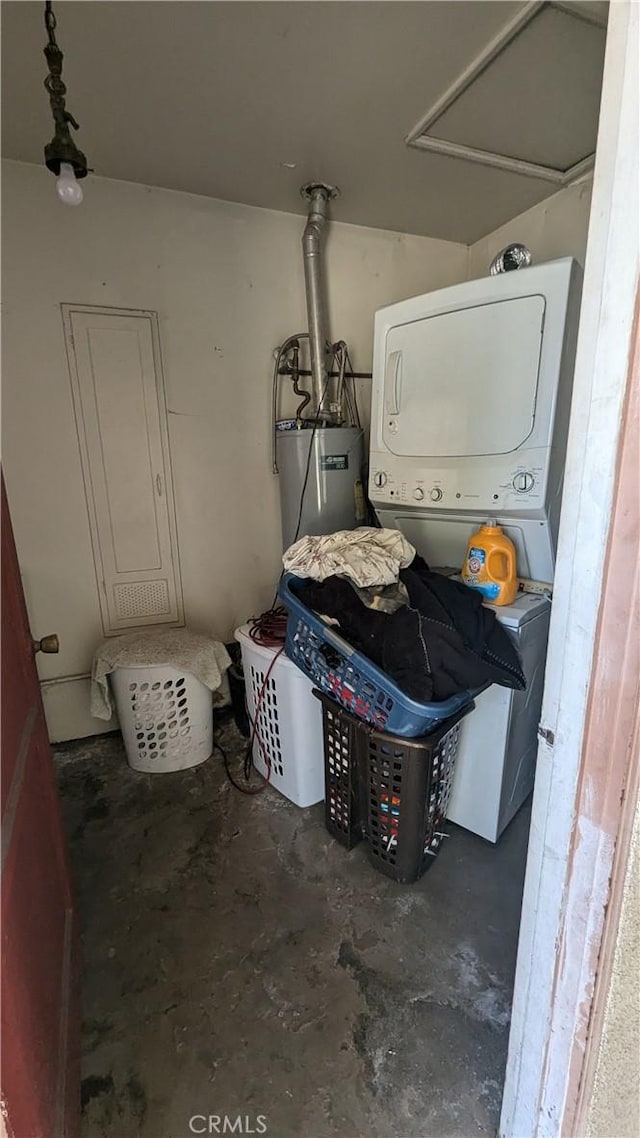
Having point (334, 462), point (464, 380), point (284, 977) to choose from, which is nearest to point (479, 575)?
point (464, 380)

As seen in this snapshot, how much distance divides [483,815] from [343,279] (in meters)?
2.44

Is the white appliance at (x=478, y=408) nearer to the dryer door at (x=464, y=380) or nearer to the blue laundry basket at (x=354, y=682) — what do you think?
the dryer door at (x=464, y=380)

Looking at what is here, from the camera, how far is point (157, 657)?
195cm

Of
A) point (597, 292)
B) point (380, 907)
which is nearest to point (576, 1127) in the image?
point (380, 907)

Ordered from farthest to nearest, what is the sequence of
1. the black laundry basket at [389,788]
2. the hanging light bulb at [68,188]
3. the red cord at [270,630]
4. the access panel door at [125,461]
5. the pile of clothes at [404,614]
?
the access panel door at [125,461]
the red cord at [270,630]
the black laundry basket at [389,788]
the pile of clothes at [404,614]
the hanging light bulb at [68,188]

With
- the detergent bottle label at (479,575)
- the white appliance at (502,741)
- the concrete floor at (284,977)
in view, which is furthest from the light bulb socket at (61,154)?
the concrete floor at (284,977)

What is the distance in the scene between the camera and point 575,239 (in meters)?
2.12

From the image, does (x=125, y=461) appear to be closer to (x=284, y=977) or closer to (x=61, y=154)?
(x=61, y=154)

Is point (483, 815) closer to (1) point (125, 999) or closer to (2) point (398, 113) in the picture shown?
(1) point (125, 999)

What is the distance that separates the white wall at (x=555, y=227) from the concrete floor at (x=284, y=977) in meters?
2.38

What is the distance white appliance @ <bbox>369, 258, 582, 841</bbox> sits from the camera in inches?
56.2

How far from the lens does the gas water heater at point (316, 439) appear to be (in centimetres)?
216

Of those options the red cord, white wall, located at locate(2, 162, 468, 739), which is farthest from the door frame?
white wall, located at locate(2, 162, 468, 739)

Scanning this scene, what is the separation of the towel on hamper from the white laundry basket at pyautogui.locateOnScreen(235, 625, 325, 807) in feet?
0.65
